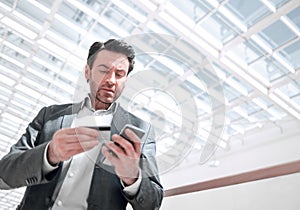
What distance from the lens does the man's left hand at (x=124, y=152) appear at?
1.76 feet

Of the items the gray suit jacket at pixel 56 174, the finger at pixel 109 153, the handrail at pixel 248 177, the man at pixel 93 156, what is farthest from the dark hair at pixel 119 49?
the handrail at pixel 248 177

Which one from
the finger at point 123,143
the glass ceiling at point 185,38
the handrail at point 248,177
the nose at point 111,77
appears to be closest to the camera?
the finger at point 123,143

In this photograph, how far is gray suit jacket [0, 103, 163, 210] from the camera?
0.68 m

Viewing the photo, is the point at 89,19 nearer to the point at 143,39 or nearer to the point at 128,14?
the point at 128,14

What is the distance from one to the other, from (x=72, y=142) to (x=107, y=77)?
6.1 inches

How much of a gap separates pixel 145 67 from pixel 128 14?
438cm

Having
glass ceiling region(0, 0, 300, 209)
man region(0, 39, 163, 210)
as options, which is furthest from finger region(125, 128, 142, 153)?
glass ceiling region(0, 0, 300, 209)

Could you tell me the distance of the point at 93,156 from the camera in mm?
665

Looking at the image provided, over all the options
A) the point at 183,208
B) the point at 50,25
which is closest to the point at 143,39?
the point at 183,208

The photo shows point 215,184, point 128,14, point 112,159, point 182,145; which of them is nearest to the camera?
point 112,159

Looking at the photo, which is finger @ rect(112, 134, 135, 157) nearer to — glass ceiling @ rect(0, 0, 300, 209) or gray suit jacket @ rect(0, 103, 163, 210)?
gray suit jacket @ rect(0, 103, 163, 210)

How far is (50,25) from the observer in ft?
18.5

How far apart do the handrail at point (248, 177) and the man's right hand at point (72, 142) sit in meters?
0.73

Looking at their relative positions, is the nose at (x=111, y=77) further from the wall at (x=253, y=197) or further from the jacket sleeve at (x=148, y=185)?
the wall at (x=253, y=197)
